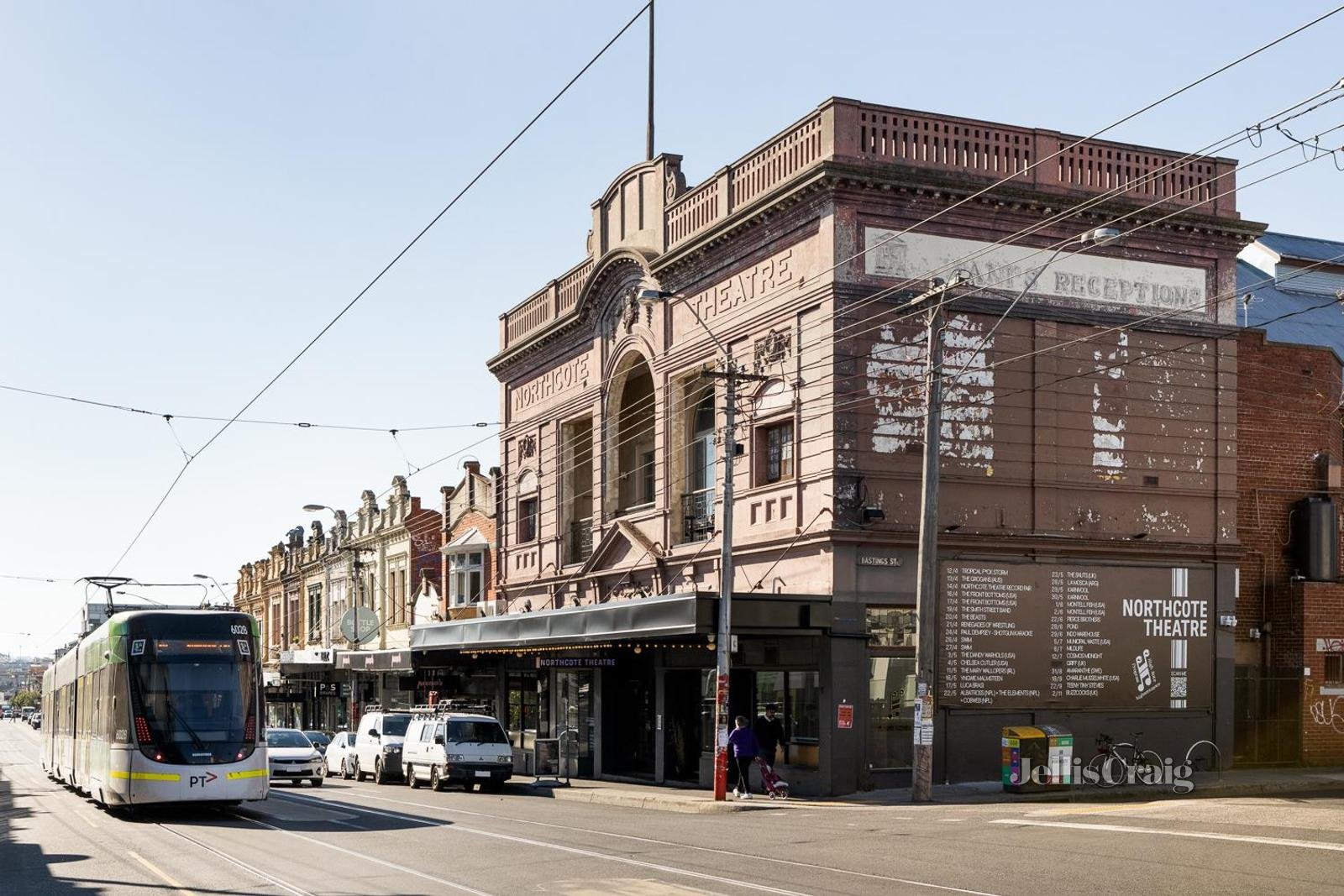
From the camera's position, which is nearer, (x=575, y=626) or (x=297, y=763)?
(x=575, y=626)

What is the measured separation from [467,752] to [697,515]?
7299 mm

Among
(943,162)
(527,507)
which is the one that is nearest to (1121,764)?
(943,162)

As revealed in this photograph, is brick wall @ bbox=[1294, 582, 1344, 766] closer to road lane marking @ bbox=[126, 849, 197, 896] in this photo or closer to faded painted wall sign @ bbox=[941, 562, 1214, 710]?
faded painted wall sign @ bbox=[941, 562, 1214, 710]

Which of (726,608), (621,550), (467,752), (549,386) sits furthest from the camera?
(549,386)

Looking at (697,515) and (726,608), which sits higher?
(697,515)

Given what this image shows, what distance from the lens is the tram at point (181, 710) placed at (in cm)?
2388

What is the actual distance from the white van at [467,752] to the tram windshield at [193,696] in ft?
35.4

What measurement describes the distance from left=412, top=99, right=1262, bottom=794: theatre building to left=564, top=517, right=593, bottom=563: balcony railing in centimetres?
672

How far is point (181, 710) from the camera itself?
78.8 feet

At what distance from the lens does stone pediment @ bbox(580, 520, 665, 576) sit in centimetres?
3644

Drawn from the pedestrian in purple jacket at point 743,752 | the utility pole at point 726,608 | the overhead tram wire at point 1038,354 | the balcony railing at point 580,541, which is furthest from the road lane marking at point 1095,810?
the balcony railing at point 580,541

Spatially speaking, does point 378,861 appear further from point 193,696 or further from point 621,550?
point 621,550

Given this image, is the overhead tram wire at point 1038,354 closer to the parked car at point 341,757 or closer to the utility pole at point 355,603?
the parked car at point 341,757

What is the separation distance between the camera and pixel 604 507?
39.8m
